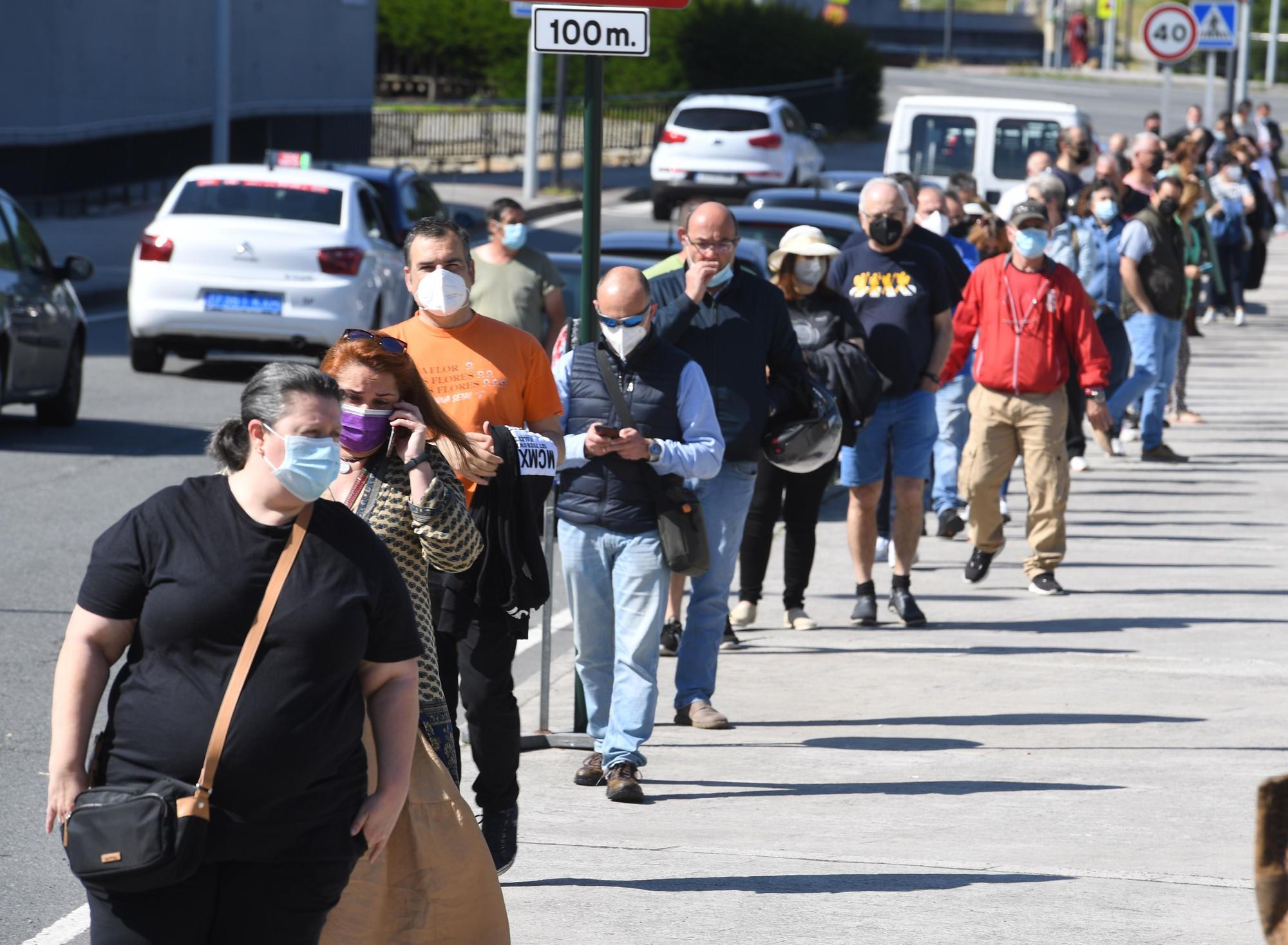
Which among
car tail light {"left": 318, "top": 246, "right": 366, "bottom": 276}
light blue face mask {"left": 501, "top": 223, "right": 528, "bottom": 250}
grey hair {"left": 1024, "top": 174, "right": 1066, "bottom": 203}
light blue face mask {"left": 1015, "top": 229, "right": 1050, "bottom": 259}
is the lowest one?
car tail light {"left": 318, "top": 246, "right": 366, "bottom": 276}

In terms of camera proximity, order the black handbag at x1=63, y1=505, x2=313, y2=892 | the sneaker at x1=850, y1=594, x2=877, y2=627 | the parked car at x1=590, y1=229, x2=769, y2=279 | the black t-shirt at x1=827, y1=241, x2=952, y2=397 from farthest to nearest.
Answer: the parked car at x1=590, y1=229, x2=769, y2=279
the sneaker at x1=850, y1=594, x2=877, y2=627
the black t-shirt at x1=827, y1=241, x2=952, y2=397
the black handbag at x1=63, y1=505, x2=313, y2=892

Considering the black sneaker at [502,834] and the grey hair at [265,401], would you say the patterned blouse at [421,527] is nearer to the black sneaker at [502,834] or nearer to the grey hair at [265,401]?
the black sneaker at [502,834]

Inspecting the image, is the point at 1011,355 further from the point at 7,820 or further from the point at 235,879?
the point at 235,879

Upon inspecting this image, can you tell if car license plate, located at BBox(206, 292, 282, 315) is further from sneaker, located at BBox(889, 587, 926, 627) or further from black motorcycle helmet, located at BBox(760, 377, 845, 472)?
black motorcycle helmet, located at BBox(760, 377, 845, 472)

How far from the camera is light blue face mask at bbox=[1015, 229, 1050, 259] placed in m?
10.1

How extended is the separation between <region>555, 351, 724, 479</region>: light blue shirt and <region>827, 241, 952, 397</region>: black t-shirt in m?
2.79

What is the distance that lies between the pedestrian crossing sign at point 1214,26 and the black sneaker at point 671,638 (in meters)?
16.7

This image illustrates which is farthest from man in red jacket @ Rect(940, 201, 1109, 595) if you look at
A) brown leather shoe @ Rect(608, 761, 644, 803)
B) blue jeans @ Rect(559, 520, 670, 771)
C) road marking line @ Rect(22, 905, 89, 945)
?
road marking line @ Rect(22, 905, 89, 945)

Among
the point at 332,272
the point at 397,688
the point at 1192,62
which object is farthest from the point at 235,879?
the point at 1192,62

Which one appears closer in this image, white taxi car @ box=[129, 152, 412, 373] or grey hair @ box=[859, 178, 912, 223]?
grey hair @ box=[859, 178, 912, 223]

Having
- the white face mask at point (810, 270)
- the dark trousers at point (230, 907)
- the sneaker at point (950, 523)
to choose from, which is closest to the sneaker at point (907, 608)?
the white face mask at point (810, 270)

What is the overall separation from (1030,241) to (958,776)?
3.69 m

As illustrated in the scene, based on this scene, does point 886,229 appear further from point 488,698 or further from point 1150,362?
point 1150,362

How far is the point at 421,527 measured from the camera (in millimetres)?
4996
